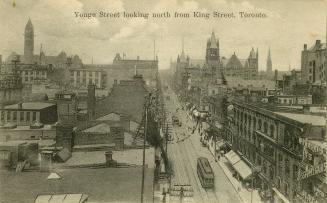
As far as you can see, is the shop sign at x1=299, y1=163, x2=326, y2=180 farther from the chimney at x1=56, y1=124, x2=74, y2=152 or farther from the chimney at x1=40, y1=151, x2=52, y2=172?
the chimney at x1=40, y1=151, x2=52, y2=172

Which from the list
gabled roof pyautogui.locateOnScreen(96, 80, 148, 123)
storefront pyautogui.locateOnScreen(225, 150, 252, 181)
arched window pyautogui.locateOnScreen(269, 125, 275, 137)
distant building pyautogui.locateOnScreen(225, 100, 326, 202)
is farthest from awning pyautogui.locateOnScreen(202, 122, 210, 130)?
arched window pyautogui.locateOnScreen(269, 125, 275, 137)

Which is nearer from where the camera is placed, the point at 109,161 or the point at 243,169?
the point at 109,161

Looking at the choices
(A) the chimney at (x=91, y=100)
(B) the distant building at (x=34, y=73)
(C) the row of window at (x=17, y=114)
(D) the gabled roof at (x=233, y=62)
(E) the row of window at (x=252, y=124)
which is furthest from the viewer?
(D) the gabled roof at (x=233, y=62)

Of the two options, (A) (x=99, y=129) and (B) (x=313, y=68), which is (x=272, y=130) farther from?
(A) (x=99, y=129)

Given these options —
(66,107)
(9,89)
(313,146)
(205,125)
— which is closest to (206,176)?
(313,146)

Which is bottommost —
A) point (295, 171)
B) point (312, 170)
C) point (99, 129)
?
point (295, 171)

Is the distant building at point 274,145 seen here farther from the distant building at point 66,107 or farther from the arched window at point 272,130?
the distant building at point 66,107

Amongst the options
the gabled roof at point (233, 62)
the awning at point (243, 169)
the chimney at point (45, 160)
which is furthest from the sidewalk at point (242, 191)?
the gabled roof at point (233, 62)
